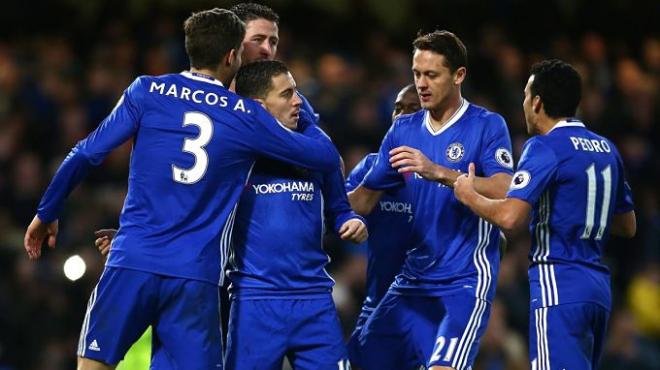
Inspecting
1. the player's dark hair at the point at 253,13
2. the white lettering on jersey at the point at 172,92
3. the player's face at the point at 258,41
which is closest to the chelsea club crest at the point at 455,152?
the player's face at the point at 258,41

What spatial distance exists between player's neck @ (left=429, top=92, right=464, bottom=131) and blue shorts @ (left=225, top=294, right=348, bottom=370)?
1154 mm

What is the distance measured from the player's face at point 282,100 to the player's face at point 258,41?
758mm

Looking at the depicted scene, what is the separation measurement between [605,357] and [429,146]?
5647 mm

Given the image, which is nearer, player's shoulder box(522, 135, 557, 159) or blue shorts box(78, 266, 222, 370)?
blue shorts box(78, 266, 222, 370)

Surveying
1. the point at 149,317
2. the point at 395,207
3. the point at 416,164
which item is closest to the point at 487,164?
the point at 416,164

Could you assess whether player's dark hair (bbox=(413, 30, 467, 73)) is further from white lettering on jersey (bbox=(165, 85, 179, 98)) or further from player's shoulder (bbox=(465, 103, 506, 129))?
white lettering on jersey (bbox=(165, 85, 179, 98))

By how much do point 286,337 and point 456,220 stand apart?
1082 mm

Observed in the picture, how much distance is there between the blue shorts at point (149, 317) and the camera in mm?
5602

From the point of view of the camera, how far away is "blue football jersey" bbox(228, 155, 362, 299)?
5.89 meters

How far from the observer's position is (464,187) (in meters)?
5.89

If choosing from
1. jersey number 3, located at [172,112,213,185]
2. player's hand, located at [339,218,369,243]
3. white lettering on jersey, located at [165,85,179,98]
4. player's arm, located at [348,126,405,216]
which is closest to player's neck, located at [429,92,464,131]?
player's arm, located at [348,126,405,216]

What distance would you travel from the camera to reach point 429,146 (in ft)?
20.9

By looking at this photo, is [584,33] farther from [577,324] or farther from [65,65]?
[577,324]

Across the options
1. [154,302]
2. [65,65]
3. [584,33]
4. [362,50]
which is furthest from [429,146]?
[584,33]
